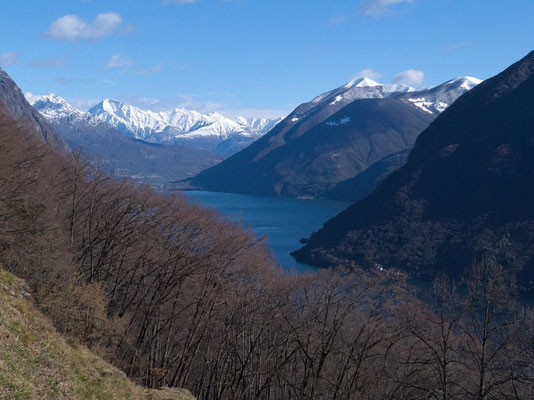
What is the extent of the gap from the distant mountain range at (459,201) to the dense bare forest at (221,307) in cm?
7251

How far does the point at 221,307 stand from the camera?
28312mm

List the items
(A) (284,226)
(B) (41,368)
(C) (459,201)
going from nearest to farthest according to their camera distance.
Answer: (B) (41,368), (C) (459,201), (A) (284,226)

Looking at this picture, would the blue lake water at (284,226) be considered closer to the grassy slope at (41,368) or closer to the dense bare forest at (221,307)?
the dense bare forest at (221,307)

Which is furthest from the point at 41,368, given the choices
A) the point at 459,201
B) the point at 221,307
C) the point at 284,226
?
the point at 284,226

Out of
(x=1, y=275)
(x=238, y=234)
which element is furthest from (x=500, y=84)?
(x=1, y=275)

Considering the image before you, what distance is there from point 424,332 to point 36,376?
1813 centimetres

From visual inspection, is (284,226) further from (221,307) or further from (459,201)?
(221,307)

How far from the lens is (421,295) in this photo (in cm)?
A: 7400

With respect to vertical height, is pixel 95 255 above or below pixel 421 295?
above

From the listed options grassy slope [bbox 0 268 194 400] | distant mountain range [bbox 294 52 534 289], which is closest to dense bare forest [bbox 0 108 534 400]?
grassy slope [bbox 0 268 194 400]

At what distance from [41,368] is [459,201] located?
12869cm

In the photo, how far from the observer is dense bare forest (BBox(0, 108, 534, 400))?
21438 millimetres

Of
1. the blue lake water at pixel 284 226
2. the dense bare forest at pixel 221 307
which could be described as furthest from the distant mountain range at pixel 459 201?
the dense bare forest at pixel 221 307

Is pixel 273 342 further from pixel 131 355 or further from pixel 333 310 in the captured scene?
pixel 131 355
